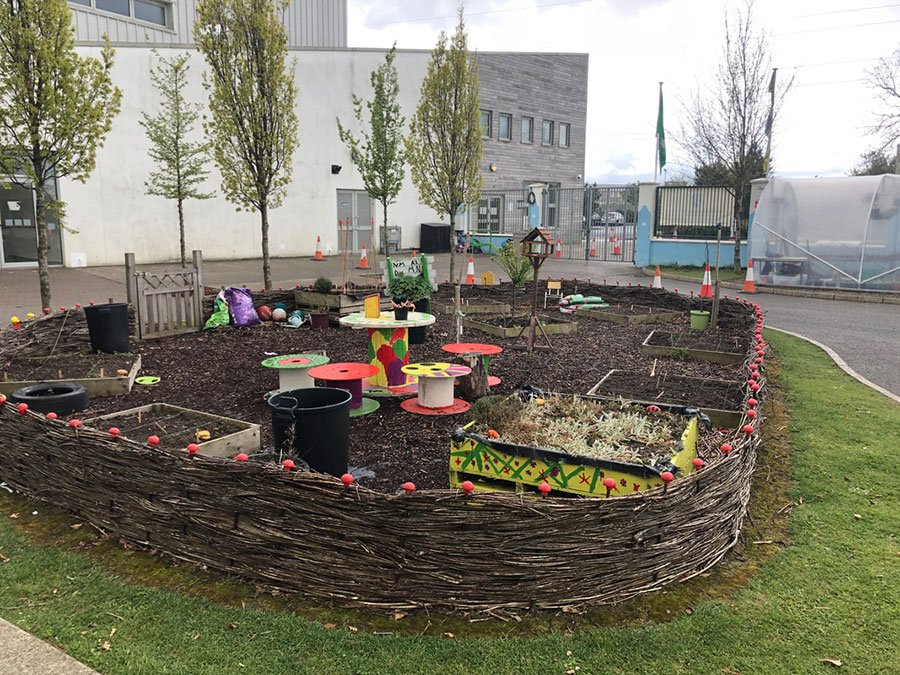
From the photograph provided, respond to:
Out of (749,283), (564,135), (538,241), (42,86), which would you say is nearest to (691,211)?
(749,283)

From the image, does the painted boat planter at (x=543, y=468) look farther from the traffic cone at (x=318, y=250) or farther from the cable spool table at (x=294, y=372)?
the traffic cone at (x=318, y=250)

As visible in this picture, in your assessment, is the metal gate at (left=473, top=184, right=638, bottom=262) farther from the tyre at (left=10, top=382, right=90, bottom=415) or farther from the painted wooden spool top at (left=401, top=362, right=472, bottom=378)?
the tyre at (left=10, top=382, right=90, bottom=415)

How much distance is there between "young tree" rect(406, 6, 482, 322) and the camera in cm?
1530

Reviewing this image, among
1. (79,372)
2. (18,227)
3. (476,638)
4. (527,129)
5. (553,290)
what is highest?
(527,129)

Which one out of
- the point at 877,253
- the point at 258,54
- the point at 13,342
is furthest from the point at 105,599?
the point at 877,253

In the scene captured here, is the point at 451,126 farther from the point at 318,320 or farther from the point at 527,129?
the point at 527,129

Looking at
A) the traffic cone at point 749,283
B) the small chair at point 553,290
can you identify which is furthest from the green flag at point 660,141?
the small chair at point 553,290

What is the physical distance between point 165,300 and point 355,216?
A: 54.5ft

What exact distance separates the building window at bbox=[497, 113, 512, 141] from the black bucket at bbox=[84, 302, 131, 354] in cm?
2603

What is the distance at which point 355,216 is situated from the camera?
85.2 ft

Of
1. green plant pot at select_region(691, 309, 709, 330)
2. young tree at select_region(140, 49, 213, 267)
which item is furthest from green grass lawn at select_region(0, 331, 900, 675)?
young tree at select_region(140, 49, 213, 267)

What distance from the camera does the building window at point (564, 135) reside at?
35500 mm

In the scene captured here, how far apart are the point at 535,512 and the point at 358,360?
5630 mm

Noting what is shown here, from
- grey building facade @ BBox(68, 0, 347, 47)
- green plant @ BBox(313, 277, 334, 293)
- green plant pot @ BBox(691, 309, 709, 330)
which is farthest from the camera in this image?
grey building facade @ BBox(68, 0, 347, 47)
